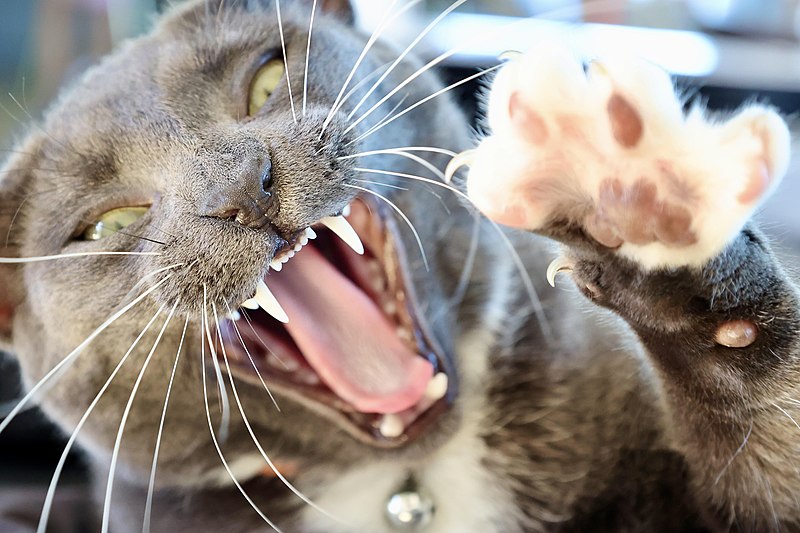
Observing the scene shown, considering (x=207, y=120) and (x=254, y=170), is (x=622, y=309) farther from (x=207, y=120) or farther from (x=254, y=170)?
(x=207, y=120)

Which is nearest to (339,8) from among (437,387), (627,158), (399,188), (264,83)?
(264,83)

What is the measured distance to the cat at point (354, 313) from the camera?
0.59 metres

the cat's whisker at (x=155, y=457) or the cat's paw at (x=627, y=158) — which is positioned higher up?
the cat's paw at (x=627, y=158)

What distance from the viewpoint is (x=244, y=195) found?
0.68 m

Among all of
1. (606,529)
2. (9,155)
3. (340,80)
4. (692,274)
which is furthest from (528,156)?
(9,155)

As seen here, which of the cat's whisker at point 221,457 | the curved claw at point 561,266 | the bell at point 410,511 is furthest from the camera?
the bell at point 410,511

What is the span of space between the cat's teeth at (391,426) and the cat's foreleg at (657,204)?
33 cm

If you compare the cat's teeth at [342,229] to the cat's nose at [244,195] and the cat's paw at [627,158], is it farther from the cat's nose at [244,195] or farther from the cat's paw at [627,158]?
the cat's paw at [627,158]

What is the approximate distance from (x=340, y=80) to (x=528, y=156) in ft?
1.42

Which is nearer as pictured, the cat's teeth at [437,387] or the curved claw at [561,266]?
the curved claw at [561,266]

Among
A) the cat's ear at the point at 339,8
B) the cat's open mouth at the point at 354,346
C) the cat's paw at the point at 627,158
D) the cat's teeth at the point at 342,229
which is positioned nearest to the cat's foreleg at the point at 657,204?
the cat's paw at the point at 627,158

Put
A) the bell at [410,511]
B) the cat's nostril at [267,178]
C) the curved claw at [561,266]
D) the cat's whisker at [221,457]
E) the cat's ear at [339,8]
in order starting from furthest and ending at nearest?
1. the cat's ear at [339,8]
2. the bell at [410,511]
3. the cat's whisker at [221,457]
4. the cat's nostril at [267,178]
5. the curved claw at [561,266]

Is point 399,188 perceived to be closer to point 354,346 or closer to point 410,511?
point 354,346

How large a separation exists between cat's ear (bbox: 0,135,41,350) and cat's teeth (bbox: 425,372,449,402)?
53 cm
